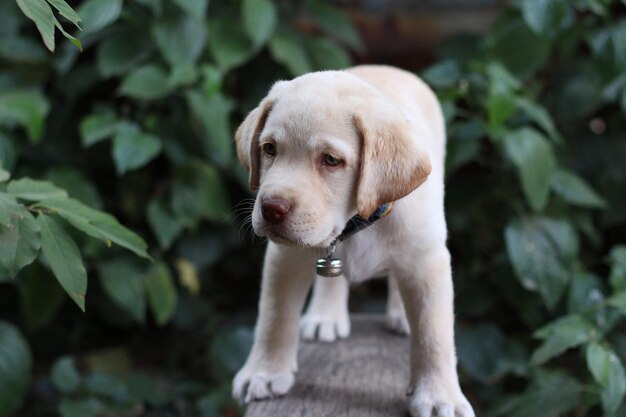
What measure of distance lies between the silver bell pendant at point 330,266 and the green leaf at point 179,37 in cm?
168

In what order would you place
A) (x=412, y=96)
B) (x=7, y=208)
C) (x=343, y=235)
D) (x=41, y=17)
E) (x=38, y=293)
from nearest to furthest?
(x=41, y=17) < (x=7, y=208) < (x=343, y=235) < (x=412, y=96) < (x=38, y=293)

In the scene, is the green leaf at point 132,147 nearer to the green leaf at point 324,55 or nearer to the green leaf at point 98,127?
the green leaf at point 98,127

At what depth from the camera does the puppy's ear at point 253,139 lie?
164 cm

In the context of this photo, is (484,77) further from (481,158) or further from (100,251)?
(100,251)

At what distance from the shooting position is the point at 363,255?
1.71 m

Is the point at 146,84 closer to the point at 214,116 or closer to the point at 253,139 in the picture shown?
the point at 214,116

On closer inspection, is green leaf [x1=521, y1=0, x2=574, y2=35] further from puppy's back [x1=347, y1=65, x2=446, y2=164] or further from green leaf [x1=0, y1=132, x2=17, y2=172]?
green leaf [x1=0, y1=132, x2=17, y2=172]

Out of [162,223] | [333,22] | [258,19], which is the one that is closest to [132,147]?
[162,223]

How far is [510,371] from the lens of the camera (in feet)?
10.8

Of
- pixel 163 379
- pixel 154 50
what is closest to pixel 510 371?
pixel 163 379

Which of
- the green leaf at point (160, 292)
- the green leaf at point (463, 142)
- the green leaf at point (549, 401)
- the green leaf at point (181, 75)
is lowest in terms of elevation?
the green leaf at point (160, 292)

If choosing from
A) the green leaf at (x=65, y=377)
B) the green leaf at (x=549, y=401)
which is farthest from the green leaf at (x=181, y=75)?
the green leaf at (x=549, y=401)

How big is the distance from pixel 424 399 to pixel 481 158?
1.80 meters

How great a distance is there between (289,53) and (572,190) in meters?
1.37
